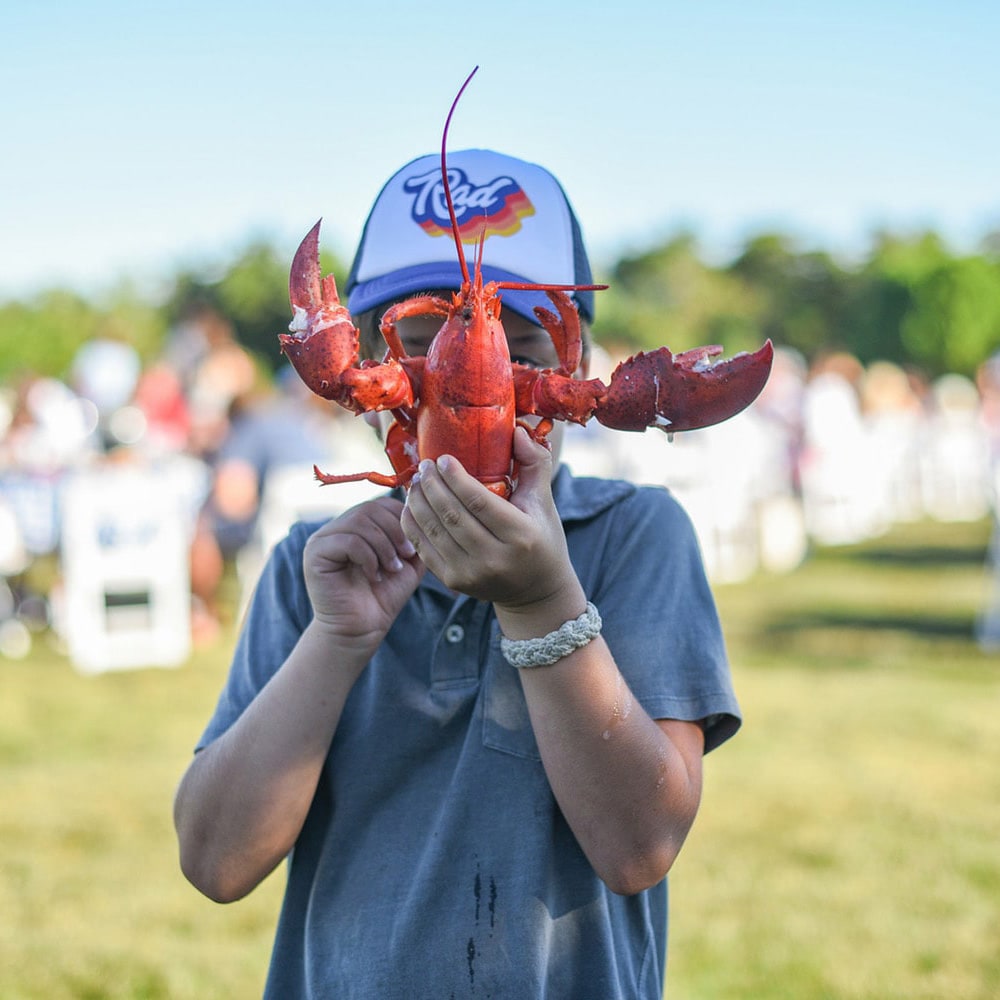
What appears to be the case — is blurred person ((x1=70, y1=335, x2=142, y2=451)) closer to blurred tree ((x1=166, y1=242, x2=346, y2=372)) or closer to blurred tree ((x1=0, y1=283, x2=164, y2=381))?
blurred tree ((x1=0, y1=283, x2=164, y2=381))

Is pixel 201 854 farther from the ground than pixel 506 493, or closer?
closer

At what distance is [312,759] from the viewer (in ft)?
5.32

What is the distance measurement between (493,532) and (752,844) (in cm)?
369

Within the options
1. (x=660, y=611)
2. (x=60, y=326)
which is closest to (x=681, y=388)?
(x=660, y=611)

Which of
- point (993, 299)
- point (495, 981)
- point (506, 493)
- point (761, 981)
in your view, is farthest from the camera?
point (993, 299)

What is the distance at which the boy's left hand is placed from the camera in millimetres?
1267

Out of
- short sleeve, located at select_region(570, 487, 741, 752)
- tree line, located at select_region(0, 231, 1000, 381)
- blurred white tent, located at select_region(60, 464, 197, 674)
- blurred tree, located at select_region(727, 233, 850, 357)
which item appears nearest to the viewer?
short sleeve, located at select_region(570, 487, 741, 752)

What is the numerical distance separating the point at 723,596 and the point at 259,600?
872 cm

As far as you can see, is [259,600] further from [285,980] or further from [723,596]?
[723,596]

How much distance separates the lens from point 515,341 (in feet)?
5.44

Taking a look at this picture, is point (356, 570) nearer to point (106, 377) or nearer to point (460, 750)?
point (460, 750)

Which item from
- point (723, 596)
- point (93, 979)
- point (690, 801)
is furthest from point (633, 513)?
point (723, 596)

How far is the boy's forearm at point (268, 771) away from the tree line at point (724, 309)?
98.7ft

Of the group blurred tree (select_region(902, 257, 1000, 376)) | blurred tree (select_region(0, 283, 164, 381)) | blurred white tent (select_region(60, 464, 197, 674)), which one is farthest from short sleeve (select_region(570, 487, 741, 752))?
blurred tree (select_region(902, 257, 1000, 376))
